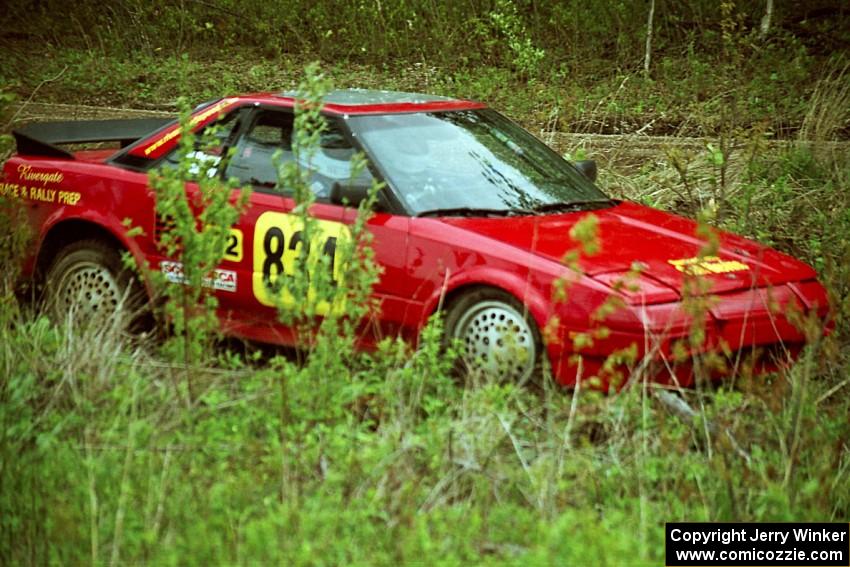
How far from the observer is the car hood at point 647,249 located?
581 centimetres

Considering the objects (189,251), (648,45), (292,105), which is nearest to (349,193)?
(292,105)

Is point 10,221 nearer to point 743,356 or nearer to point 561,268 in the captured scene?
point 561,268

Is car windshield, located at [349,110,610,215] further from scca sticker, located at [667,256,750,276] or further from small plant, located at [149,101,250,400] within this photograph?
small plant, located at [149,101,250,400]

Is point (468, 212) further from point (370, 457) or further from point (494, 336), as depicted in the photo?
point (370, 457)

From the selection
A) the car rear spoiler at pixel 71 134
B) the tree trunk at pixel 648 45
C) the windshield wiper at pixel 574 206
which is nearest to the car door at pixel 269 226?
the windshield wiper at pixel 574 206

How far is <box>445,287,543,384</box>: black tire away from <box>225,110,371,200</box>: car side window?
3.06ft

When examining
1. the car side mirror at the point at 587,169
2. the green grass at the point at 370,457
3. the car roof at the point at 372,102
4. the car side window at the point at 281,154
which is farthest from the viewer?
the car side mirror at the point at 587,169

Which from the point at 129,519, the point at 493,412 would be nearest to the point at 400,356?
the point at 493,412

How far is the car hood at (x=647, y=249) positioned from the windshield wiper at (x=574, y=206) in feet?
0.24

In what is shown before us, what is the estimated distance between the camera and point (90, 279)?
6.99 meters

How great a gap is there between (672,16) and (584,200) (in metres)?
9.96

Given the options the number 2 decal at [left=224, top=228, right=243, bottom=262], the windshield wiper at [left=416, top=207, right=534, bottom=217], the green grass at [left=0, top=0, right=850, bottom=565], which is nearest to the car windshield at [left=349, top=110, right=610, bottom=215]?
the windshield wiper at [left=416, top=207, right=534, bottom=217]

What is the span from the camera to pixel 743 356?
589 cm

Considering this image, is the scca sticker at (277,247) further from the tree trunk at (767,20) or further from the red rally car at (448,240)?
the tree trunk at (767,20)
